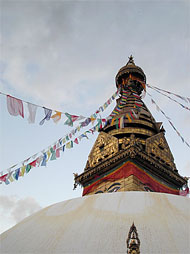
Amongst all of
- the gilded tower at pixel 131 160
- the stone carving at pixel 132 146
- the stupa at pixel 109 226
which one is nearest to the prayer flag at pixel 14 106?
the stupa at pixel 109 226

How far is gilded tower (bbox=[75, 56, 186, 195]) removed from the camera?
13.9 m

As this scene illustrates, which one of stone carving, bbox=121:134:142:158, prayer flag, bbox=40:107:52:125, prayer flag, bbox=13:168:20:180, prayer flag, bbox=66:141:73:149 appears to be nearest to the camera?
prayer flag, bbox=40:107:52:125

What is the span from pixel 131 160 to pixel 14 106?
8076 mm

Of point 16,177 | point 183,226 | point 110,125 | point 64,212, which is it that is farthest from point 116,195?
point 110,125

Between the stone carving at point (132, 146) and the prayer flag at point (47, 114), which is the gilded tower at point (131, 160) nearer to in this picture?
the stone carving at point (132, 146)

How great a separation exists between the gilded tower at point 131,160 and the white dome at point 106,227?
5789 mm

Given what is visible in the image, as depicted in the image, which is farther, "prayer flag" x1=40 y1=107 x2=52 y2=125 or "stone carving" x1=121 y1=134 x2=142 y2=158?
"stone carving" x1=121 y1=134 x2=142 y2=158

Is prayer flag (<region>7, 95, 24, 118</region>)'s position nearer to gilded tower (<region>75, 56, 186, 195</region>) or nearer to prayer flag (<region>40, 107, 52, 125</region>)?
prayer flag (<region>40, 107, 52, 125</region>)

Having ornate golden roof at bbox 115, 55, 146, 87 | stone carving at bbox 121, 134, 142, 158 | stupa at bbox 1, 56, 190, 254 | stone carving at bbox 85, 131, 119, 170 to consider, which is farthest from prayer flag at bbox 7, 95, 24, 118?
ornate golden roof at bbox 115, 55, 146, 87

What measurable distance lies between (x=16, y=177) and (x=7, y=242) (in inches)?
145

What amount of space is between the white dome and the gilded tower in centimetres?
579

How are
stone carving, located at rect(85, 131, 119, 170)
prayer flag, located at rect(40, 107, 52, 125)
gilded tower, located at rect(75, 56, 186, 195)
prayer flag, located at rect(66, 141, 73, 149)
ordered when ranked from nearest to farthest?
prayer flag, located at rect(40, 107, 52, 125), prayer flag, located at rect(66, 141, 73, 149), gilded tower, located at rect(75, 56, 186, 195), stone carving, located at rect(85, 131, 119, 170)

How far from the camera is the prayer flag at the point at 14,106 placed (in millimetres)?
7387

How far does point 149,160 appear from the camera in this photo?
46.3 feet
